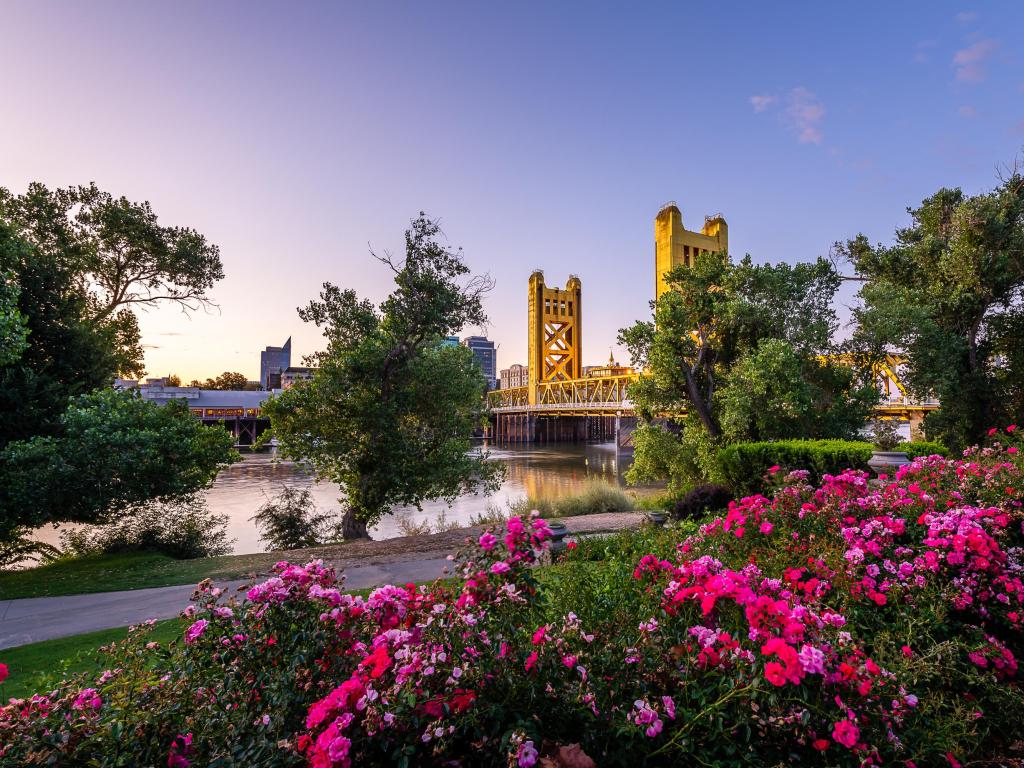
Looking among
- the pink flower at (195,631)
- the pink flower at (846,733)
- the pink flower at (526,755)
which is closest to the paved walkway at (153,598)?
the pink flower at (195,631)

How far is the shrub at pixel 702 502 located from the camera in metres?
8.67

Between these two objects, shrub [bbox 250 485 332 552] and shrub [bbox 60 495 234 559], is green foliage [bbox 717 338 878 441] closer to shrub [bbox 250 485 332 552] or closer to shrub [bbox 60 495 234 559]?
shrub [bbox 250 485 332 552]

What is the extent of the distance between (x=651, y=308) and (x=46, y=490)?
15.4 metres

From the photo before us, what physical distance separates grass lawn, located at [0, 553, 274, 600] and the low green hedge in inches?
391

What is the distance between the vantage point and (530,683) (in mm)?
1883

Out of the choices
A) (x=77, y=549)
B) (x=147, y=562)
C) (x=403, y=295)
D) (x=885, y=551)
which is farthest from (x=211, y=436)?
(x=885, y=551)

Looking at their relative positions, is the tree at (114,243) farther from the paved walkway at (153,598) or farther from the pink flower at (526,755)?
the pink flower at (526,755)

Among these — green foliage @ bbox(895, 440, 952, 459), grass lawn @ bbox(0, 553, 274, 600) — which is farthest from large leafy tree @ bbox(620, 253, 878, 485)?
grass lawn @ bbox(0, 553, 274, 600)

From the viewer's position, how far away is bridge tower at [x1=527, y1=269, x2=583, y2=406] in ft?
178

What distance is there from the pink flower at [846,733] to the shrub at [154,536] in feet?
38.3

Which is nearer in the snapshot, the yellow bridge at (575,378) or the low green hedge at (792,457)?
the low green hedge at (792,457)

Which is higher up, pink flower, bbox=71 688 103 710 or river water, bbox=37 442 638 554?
pink flower, bbox=71 688 103 710

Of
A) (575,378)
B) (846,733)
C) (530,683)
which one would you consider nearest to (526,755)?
(530,683)

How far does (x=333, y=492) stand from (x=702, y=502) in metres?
16.0
